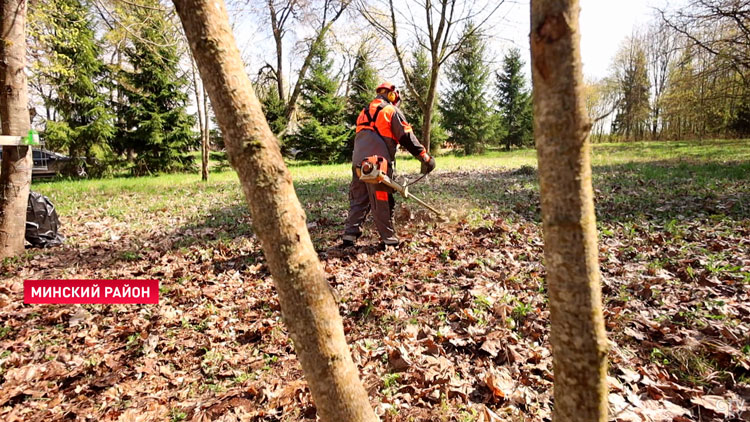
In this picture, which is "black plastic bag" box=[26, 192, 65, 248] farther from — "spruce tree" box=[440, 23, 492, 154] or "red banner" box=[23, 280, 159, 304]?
"spruce tree" box=[440, 23, 492, 154]

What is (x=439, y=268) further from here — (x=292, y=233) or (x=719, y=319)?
(x=292, y=233)

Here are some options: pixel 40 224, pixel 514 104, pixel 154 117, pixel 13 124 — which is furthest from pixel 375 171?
pixel 514 104

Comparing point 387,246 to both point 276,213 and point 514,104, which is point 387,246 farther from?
point 514,104

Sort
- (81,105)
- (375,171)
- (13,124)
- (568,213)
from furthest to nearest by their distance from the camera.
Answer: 1. (81,105)
2. (375,171)
3. (13,124)
4. (568,213)

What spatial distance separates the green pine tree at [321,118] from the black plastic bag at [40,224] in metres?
A: 17.9

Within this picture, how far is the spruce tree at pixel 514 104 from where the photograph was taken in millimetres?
30562

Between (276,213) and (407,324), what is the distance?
2.29 meters

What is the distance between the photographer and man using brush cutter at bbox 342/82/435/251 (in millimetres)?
4844

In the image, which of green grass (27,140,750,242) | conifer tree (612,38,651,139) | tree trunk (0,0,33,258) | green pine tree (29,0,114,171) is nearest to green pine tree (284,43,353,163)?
green pine tree (29,0,114,171)

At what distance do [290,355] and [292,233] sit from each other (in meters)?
2.02

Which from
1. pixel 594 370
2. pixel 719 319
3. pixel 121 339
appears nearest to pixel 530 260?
pixel 719 319

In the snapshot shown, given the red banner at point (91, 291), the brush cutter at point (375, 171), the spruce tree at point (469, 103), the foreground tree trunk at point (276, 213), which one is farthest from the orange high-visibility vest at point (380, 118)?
the spruce tree at point (469, 103)

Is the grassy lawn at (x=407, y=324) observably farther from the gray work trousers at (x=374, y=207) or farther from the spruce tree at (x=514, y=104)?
the spruce tree at (x=514, y=104)

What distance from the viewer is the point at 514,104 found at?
1225 inches
